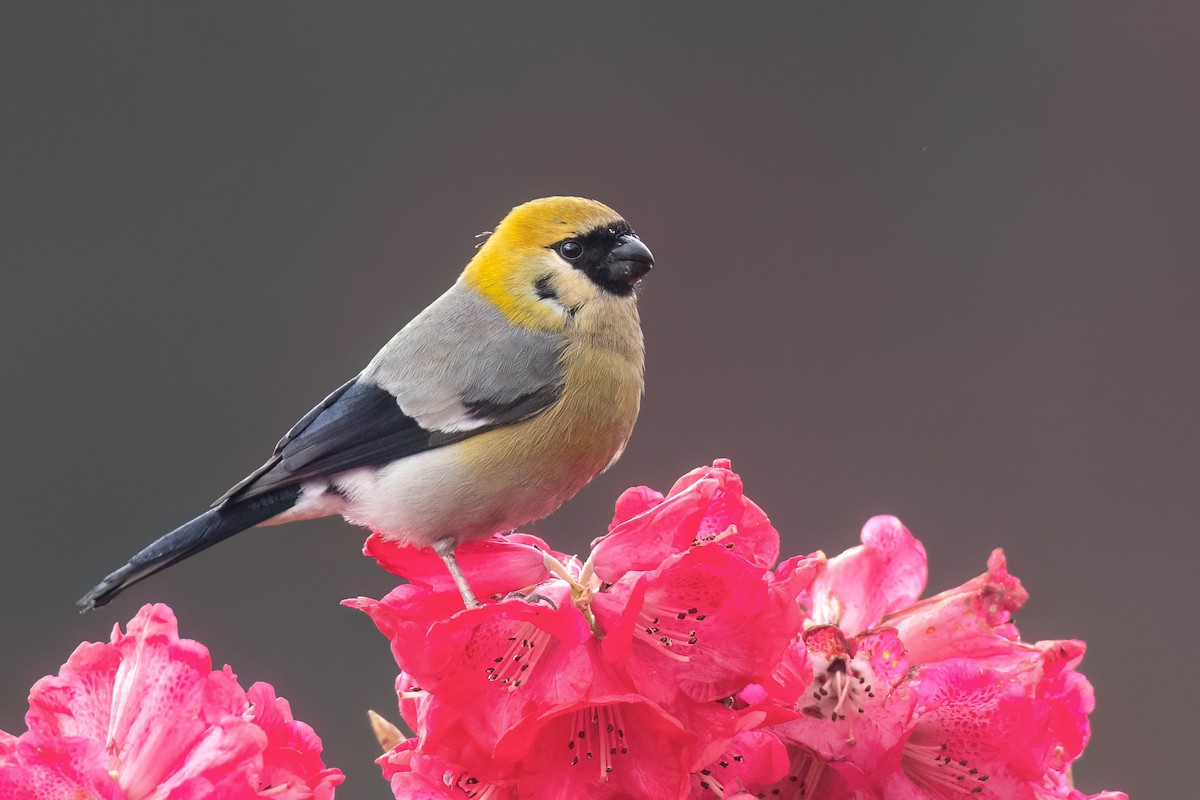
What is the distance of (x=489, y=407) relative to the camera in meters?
1.26

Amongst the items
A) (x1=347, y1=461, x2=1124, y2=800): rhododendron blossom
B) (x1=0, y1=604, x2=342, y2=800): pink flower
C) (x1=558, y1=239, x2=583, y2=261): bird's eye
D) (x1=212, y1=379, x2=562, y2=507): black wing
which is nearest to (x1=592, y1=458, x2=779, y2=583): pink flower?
(x1=347, y1=461, x2=1124, y2=800): rhododendron blossom

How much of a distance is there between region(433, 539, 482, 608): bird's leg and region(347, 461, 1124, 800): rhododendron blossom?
0.04ft

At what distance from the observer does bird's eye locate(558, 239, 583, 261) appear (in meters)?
1.33

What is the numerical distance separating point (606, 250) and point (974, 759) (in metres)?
0.70

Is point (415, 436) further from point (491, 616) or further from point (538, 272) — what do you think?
point (491, 616)

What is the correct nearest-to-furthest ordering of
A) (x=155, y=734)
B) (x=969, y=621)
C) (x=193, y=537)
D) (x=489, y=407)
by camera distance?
(x=155, y=734), (x=969, y=621), (x=193, y=537), (x=489, y=407)

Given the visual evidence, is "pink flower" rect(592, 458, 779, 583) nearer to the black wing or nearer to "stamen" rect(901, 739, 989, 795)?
"stamen" rect(901, 739, 989, 795)

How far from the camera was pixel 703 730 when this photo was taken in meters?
0.77

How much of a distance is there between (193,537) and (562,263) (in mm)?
498

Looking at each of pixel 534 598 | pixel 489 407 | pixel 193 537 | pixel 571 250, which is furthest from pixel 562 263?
pixel 534 598

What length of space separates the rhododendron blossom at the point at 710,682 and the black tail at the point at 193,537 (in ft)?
0.99

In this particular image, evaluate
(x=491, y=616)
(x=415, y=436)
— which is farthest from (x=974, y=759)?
(x=415, y=436)

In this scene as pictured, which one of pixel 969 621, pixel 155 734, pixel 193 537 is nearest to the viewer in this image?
pixel 155 734

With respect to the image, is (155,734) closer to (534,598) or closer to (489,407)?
(534,598)
